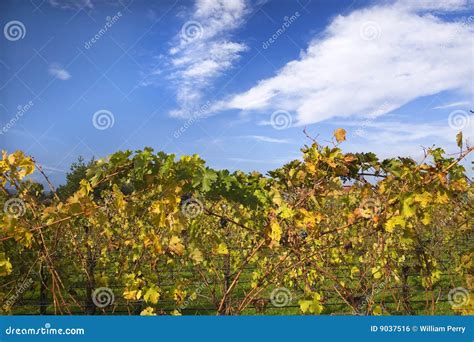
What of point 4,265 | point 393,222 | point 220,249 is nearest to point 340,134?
point 393,222

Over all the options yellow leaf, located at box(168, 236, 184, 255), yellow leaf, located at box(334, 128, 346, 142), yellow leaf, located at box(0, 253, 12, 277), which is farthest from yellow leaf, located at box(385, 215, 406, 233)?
yellow leaf, located at box(0, 253, 12, 277)

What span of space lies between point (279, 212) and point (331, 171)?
0.61 m

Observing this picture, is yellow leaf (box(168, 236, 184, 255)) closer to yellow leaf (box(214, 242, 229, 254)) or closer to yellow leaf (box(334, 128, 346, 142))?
yellow leaf (box(214, 242, 229, 254))

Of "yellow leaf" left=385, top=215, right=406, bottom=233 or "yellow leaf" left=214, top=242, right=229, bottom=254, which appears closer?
"yellow leaf" left=385, top=215, right=406, bottom=233

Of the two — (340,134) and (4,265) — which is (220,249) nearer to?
(340,134)

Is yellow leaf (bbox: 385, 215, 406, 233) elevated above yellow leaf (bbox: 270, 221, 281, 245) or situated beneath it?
elevated above

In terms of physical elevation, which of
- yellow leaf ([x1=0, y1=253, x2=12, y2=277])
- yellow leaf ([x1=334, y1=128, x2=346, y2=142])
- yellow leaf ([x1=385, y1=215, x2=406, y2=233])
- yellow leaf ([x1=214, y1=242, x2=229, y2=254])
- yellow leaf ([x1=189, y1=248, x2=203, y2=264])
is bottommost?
yellow leaf ([x1=0, y1=253, x2=12, y2=277])

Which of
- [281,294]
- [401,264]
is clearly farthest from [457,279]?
[281,294]

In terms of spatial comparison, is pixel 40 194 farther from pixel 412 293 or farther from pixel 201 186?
pixel 412 293

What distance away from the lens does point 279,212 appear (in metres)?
3.26

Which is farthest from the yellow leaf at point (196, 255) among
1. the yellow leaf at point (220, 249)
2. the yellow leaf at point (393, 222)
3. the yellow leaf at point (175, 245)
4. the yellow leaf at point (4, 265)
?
the yellow leaf at point (4, 265)

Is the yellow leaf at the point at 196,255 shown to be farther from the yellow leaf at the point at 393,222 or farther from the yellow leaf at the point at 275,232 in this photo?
the yellow leaf at the point at 393,222

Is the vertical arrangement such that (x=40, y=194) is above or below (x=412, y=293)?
below

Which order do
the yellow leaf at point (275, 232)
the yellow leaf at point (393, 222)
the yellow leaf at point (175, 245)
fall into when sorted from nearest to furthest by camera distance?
the yellow leaf at point (175, 245)
the yellow leaf at point (275, 232)
the yellow leaf at point (393, 222)
